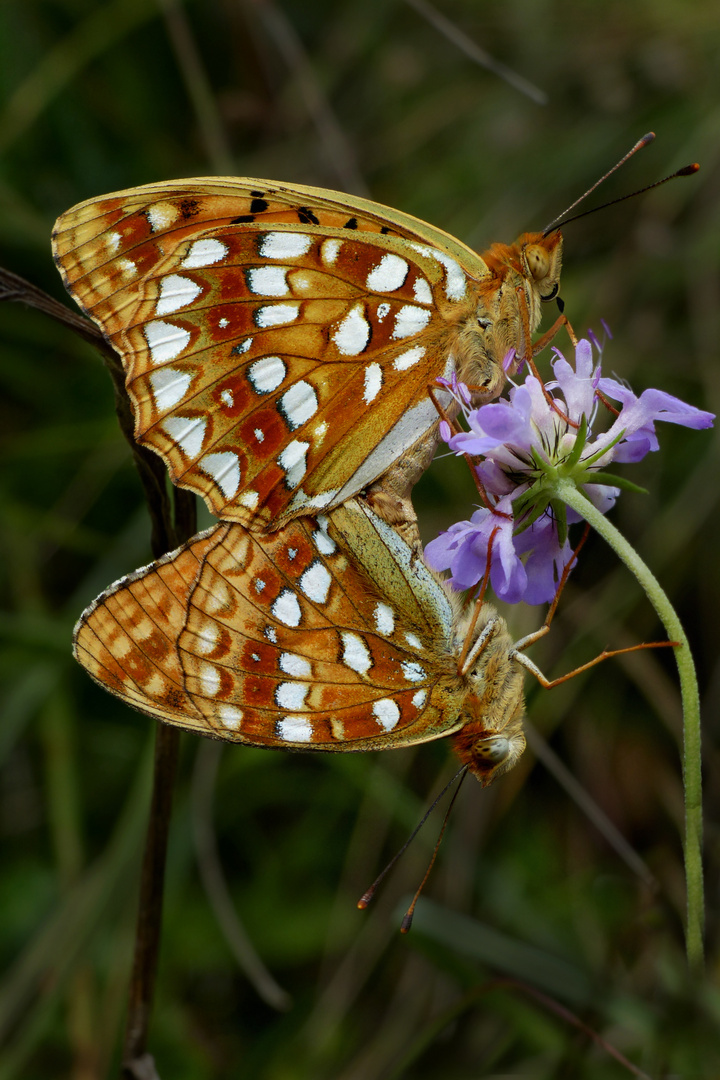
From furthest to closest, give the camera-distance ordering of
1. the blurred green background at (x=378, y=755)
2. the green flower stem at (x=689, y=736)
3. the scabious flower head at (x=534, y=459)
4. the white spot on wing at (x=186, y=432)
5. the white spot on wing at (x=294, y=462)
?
the blurred green background at (x=378, y=755) → the white spot on wing at (x=294, y=462) → the white spot on wing at (x=186, y=432) → the scabious flower head at (x=534, y=459) → the green flower stem at (x=689, y=736)

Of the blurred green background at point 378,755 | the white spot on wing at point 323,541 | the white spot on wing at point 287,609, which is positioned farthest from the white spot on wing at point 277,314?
the blurred green background at point 378,755

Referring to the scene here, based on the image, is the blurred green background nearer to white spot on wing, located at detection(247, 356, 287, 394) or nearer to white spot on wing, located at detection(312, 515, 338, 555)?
white spot on wing, located at detection(312, 515, 338, 555)

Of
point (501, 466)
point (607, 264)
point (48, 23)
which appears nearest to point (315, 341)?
point (501, 466)

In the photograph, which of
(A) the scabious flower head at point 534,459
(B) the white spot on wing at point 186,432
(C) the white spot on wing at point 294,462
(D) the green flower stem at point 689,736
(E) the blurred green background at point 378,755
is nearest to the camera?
(D) the green flower stem at point 689,736

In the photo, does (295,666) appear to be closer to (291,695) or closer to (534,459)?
(291,695)

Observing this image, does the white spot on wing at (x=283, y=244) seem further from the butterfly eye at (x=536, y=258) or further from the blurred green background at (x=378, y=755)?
the blurred green background at (x=378, y=755)

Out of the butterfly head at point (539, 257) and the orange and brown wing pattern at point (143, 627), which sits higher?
the butterfly head at point (539, 257)

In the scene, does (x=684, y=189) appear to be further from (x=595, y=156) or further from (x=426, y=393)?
(x=426, y=393)

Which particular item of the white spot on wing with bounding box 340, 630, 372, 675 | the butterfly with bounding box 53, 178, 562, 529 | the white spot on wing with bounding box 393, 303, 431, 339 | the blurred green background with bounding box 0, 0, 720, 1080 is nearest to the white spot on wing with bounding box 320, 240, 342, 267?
the butterfly with bounding box 53, 178, 562, 529
